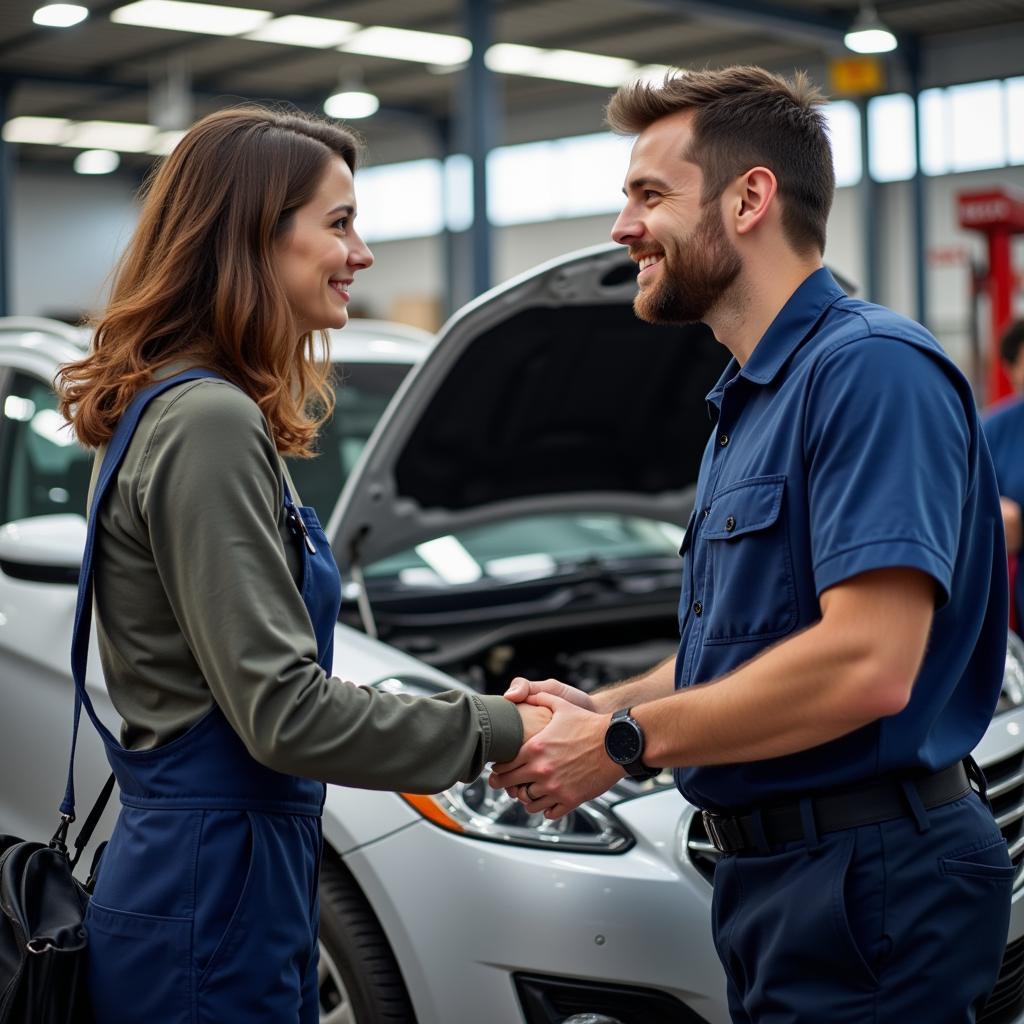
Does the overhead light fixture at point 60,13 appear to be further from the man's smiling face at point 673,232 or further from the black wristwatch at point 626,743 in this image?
the black wristwatch at point 626,743

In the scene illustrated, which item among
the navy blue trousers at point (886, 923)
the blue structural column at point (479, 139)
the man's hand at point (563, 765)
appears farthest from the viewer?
the blue structural column at point (479, 139)

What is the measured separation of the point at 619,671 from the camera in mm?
3566

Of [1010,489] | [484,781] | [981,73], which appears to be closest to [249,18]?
[981,73]

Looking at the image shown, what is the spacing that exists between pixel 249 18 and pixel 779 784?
15.0 meters

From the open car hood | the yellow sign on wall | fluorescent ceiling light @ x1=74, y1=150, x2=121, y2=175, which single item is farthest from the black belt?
fluorescent ceiling light @ x1=74, y1=150, x2=121, y2=175

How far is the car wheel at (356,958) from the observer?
2340 millimetres

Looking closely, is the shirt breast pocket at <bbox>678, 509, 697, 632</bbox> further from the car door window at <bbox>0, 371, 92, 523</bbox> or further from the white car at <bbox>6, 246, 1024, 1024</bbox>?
the car door window at <bbox>0, 371, 92, 523</bbox>

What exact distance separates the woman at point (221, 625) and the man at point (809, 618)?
0.99 ft

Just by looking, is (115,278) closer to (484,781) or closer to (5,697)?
(484,781)

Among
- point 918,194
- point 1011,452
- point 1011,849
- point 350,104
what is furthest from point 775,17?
point 1011,849

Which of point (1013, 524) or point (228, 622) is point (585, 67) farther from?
point (228, 622)

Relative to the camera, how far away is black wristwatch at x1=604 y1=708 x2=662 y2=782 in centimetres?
170

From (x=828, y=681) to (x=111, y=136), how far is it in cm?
2297

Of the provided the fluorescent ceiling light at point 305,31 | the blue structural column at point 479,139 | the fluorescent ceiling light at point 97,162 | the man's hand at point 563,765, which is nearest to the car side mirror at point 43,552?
the man's hand at point 563,765
